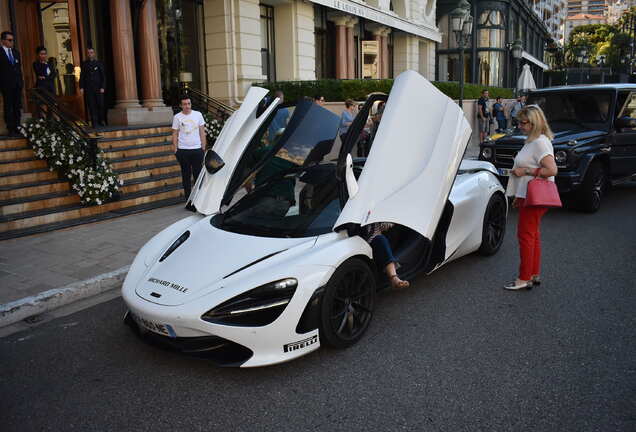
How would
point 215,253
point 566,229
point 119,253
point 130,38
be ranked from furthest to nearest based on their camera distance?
point 130,38 < point 566,229 < point 119,253 < point 215,253

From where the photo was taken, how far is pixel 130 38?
12633 mm

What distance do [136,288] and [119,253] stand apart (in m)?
2.94

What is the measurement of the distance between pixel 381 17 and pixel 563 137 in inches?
640

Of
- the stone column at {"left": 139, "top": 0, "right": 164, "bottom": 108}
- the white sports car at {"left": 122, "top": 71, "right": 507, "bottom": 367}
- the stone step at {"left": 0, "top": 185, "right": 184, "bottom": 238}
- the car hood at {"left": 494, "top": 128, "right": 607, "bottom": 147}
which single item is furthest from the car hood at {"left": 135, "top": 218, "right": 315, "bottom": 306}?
the stone column at {"left": 139, "top": 0, "right": 164, "bottom": 108}

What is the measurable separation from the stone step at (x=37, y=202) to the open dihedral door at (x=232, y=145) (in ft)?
15.1

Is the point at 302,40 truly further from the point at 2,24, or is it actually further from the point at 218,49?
the point at 2,24

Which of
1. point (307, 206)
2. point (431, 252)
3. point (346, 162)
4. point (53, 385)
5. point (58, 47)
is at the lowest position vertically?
point (53, 385)

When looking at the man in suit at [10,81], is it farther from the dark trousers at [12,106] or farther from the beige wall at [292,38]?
the beige wall at [292,38]

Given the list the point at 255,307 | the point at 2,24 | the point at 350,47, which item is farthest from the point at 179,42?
the point at 255,307

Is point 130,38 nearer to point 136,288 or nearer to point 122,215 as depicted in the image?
point 122,215

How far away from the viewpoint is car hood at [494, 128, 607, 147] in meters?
8.65

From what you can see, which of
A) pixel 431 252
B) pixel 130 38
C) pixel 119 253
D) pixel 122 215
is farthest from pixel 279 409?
pixel 130 38

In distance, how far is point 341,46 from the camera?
22.6 meters

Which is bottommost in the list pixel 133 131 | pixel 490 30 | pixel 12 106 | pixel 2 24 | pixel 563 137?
pixel 563 137
